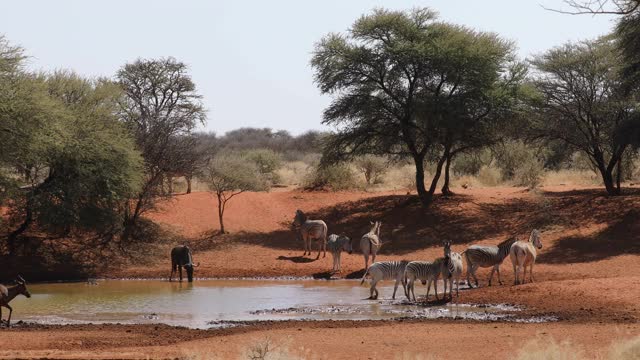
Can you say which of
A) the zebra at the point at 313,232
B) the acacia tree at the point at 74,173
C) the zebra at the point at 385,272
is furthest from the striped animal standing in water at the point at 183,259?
the zebra at the point at 385,272

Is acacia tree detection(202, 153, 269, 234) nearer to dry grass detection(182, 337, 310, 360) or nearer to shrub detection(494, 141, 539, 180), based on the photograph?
shrub detection(494, 141, 539, 180)

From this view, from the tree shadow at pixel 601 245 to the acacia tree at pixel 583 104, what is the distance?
510cm

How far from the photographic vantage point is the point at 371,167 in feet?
173

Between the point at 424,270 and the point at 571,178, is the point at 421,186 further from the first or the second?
the point at 424,270

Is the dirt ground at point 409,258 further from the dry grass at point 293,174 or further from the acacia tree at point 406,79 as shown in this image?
the dry grass at point 293,174

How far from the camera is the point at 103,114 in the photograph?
35188 mm

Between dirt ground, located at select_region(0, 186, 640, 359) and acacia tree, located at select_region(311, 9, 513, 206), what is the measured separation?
10.5 feet

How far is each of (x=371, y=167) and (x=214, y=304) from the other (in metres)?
29.9

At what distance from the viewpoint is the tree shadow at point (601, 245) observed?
30.8 m

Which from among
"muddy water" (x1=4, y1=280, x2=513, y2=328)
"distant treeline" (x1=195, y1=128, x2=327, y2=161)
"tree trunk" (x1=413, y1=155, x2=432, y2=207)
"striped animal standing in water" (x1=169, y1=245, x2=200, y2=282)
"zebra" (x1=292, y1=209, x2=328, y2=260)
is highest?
"distant treeline" (x1=195, y1=128, x2=327, y2=161)

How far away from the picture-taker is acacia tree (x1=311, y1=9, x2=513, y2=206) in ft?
129

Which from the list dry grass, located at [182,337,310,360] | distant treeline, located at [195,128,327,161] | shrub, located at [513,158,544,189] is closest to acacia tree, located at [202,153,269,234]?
shrub, located at [513,158,544,189]

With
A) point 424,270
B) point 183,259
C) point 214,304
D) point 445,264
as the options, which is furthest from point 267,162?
point 445,264

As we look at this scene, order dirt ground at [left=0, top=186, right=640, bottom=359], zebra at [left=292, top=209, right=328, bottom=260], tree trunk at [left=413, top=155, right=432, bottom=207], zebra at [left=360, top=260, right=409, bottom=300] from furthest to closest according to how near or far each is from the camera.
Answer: tree trunk at [left=413, top=155, right=432, bottom=207], zebra at [left=292, top=209, right=328, bottom=260], zebra at [left=360, top=260, right=409, bottom=300], dirt ground at [left=0, top=186, right=640, bottom=359]
